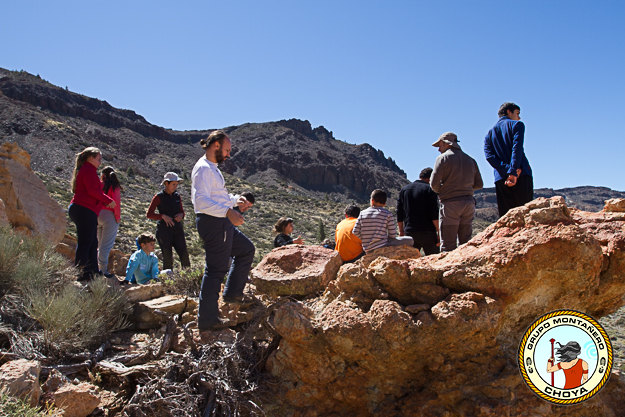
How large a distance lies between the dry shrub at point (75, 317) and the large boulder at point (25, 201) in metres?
2.86

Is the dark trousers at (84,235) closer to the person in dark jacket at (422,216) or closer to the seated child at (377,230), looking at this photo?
the seated child at (377,230)

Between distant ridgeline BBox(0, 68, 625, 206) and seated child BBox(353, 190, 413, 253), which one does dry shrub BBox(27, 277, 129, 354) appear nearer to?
seated child BBox(353, 190, 413, 253)

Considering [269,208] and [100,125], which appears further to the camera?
[100,125]

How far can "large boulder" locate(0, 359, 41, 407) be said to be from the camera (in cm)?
228

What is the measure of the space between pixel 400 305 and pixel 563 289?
97cm

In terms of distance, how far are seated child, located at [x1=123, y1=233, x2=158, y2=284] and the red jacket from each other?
40.1 inches


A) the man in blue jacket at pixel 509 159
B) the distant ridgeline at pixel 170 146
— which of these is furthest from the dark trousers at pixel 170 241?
the distant ridgeline at pixel 170 146

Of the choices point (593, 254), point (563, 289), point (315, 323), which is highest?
point (593, 254)

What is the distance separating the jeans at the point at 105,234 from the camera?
5.16 m

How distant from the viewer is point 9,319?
321 cm

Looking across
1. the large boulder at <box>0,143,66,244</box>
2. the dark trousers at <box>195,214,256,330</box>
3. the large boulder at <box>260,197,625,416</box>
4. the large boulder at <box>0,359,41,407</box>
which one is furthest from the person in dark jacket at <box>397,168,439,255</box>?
the large boulder at <box>0,143,66,244</box>

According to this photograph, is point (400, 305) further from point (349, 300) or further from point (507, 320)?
point (507, 320)

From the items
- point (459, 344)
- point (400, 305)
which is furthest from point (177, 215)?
point (459, 344)

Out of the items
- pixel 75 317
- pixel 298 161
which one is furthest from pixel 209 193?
pixel 298 161
